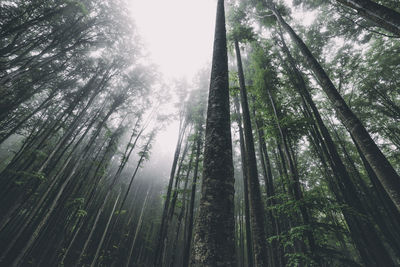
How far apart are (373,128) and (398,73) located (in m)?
3.01

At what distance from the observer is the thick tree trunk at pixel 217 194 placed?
1.12 m

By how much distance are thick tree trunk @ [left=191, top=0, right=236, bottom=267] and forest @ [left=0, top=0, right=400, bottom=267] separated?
0.01m

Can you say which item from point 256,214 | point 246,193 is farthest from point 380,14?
point 246,193

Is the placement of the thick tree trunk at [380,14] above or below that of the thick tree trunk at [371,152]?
above

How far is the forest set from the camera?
2.67 meters

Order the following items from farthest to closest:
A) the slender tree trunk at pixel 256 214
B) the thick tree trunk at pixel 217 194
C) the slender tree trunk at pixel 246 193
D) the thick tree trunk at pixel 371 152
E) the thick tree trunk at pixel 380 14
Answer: the slender tree trunk at pixel 246 193
the slender tree trunk at pixel 256 214
the thick tree trunk at pixel 371 152
the thick tree trunk at pixel 380 14
the thick tree trunk at pixel 217 194

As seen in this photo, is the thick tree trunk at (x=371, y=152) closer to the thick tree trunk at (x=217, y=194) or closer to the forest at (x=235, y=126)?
the forest at (x=235, y=126)

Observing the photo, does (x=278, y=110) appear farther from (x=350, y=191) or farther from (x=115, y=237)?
(x=115, y=237)

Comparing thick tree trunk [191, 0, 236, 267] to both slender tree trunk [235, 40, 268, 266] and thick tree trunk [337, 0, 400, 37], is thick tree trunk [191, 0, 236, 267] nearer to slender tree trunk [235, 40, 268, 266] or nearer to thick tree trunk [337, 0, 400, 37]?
thick tree trunk [337, 0, 400, 37]

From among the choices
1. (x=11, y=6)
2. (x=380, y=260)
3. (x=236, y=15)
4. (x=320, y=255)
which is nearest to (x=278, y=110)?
(x=320, y=255)

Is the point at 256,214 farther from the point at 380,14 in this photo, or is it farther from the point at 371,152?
the point at 380,14

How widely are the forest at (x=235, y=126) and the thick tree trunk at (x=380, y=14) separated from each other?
2 cm

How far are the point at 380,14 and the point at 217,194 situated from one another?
3893mm

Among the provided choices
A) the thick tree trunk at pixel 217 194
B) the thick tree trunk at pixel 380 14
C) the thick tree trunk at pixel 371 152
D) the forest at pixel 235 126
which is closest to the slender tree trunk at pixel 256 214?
the forest at pixel 235 126
